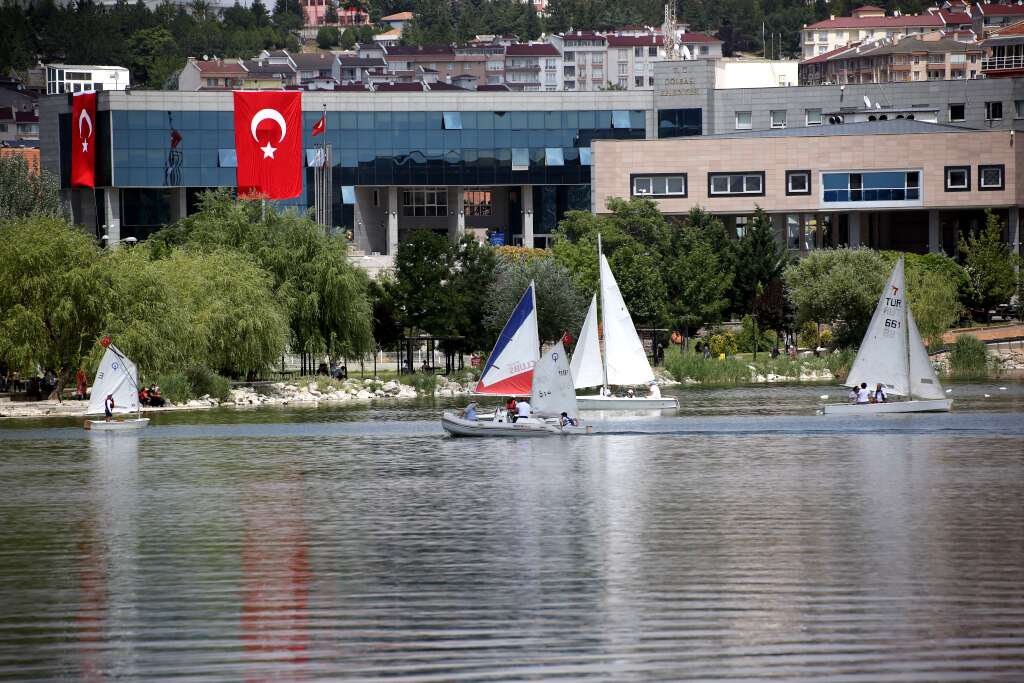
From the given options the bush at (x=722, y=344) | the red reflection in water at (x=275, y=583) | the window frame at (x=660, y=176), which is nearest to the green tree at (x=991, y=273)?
the bush at (x=722, y=344)

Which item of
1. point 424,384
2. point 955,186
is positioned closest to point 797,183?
point 955,186

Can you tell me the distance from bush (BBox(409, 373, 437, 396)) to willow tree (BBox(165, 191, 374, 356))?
3.23m

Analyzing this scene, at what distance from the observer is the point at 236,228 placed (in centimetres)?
9394

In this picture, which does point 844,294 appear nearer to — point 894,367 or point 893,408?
point 894,367

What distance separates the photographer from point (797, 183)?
13450 centimetres

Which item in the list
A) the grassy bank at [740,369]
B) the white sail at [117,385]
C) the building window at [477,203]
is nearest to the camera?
the white sail at [117,385]

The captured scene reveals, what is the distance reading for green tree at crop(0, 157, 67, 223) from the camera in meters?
162

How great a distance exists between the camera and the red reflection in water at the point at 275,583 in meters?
27.1

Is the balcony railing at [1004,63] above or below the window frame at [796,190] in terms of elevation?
above

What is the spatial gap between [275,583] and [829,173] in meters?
107

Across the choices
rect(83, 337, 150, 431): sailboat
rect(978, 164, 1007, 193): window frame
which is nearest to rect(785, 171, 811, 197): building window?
rect(978, 164, 1007, 193): window frame

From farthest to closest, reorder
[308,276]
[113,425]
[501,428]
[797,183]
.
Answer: [797,183] → [308,276] → [113,425] → [501,428]

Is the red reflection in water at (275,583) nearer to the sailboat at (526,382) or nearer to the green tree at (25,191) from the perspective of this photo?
the sailboat at (526,382)

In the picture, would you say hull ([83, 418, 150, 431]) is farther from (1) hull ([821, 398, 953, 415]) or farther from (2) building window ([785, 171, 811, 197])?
(2) building window ([785, 171, 811, 197])
